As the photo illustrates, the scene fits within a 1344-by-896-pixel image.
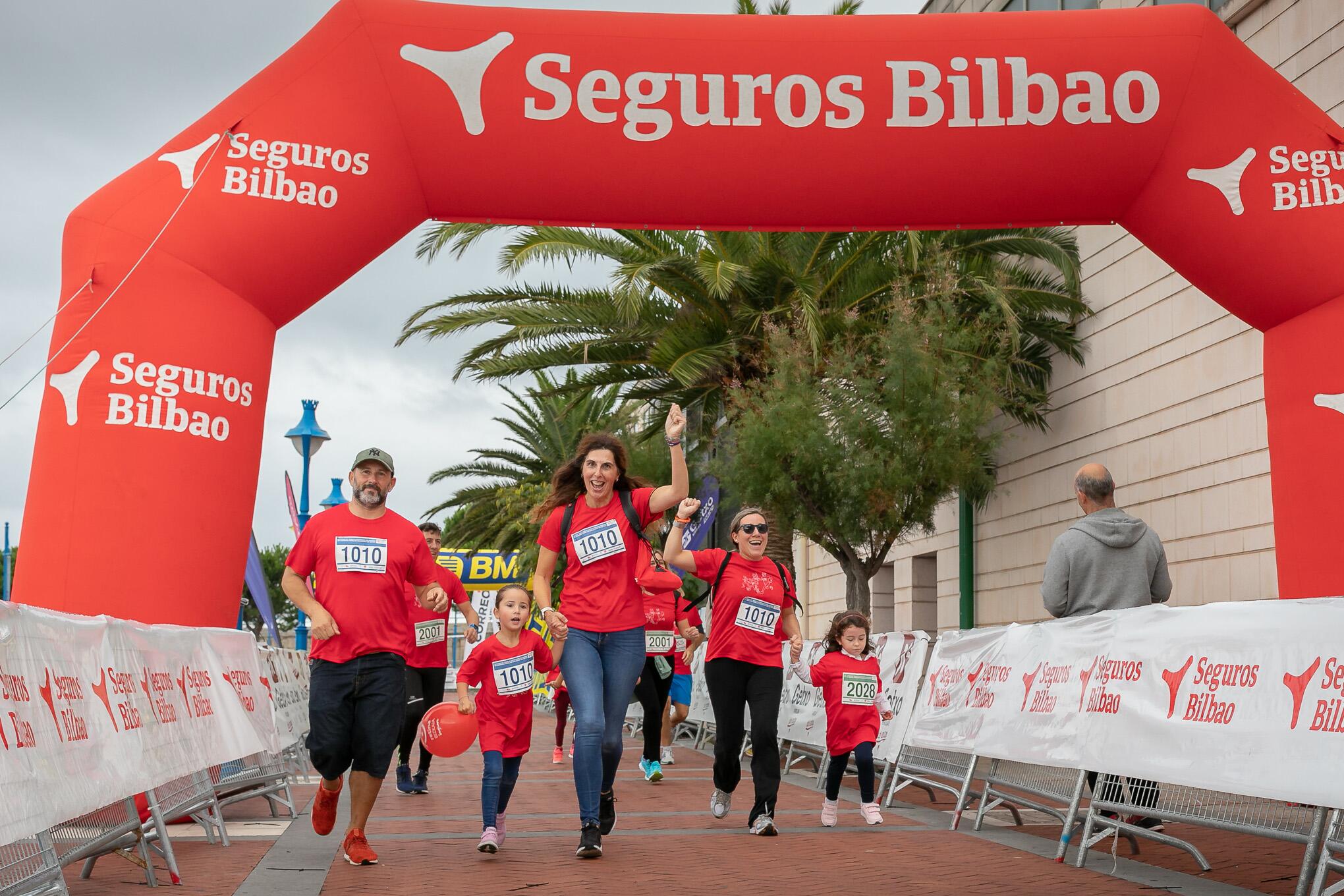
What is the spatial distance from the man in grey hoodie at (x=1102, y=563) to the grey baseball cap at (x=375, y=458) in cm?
359

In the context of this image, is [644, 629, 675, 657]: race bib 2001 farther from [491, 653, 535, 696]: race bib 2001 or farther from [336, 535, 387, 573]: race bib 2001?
[336, 535, 387, 573]: race bib 2001

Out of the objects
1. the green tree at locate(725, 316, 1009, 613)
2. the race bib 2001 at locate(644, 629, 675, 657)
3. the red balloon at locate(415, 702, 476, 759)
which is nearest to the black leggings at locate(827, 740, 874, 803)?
the red balloon at locate(415, 702, 476, 759)

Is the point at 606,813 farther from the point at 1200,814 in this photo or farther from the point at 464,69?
the point at 464,69

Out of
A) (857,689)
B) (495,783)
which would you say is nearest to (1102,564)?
(857,689)

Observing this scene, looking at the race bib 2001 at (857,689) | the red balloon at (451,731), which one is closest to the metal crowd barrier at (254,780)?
the red balloon at (451,731)

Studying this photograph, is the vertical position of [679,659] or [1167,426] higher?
[1167,426]

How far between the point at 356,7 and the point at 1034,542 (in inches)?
538

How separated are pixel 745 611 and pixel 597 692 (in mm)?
1309

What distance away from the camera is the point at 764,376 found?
19234 mm

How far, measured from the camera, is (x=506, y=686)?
7.64 metres

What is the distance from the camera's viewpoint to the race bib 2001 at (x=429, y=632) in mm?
10453

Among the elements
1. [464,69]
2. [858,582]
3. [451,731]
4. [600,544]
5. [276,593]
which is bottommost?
[451,731]

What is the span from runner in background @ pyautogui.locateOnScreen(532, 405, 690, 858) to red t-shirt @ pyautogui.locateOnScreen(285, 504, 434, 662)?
2.35 feet

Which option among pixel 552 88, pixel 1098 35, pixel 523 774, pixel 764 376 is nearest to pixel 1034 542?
pixel 764 376
